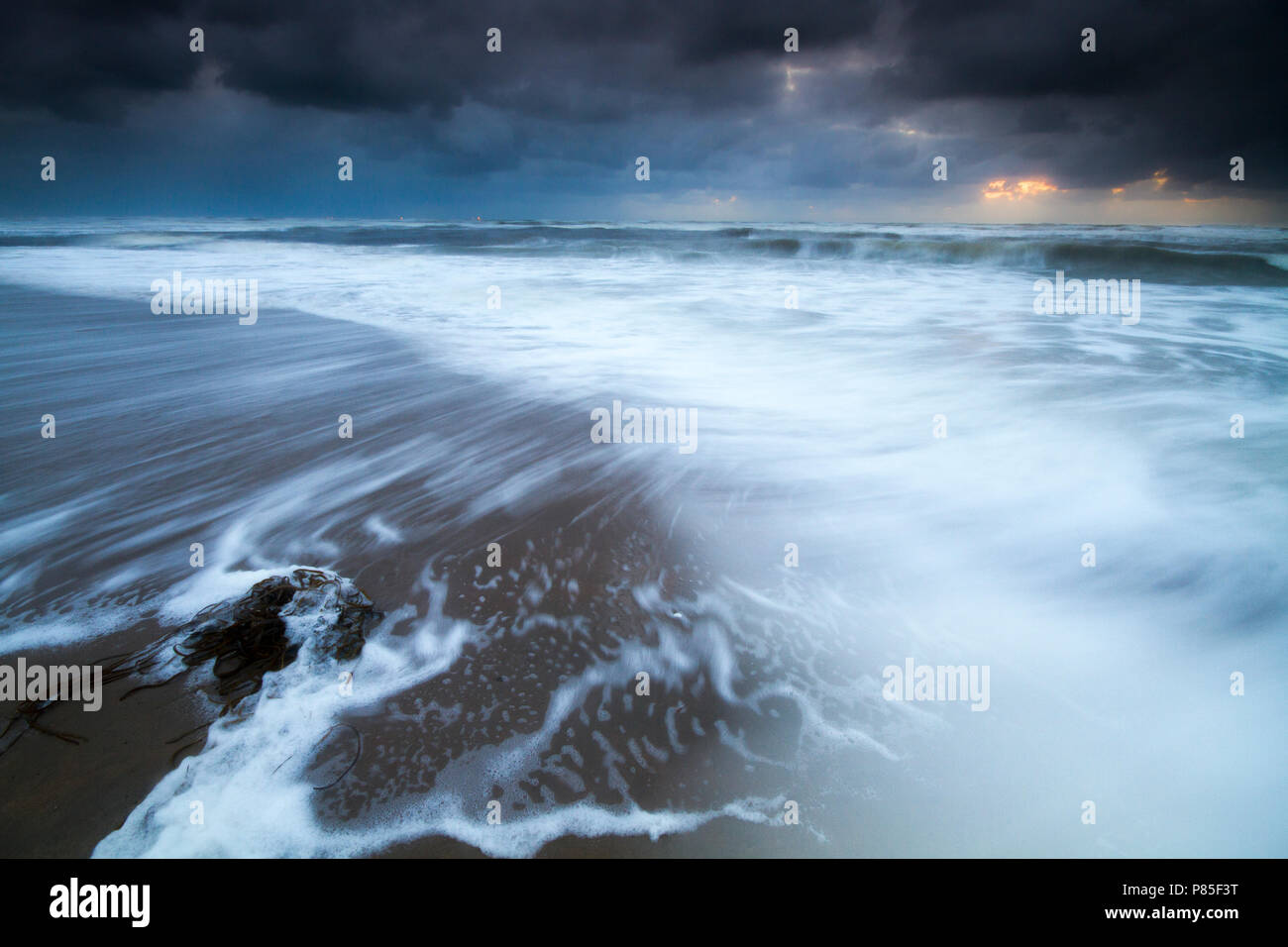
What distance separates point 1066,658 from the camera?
3.06m

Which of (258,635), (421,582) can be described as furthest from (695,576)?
(258,635)

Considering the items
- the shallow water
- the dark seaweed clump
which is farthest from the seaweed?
the shallow water

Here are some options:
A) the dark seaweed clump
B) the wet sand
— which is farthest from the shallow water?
the dark seaweed clump

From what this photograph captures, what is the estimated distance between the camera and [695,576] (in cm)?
354

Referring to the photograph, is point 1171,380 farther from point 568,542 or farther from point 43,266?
point 43,266

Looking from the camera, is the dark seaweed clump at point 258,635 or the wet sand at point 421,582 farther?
the dark seaweed clump at point 258,635

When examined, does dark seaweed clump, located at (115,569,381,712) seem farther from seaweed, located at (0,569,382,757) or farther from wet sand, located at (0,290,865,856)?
wet sand, located at (0,290,865,856)

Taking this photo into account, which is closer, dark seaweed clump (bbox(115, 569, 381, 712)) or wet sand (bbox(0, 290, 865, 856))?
wet sand (bbox(0, 290, 865, 856))

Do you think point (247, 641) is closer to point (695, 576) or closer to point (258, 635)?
point (258, 635)

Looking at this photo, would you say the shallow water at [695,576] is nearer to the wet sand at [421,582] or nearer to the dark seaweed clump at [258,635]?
the wet sand at [421,582]

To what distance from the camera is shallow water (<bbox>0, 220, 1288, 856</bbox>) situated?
7.38ft

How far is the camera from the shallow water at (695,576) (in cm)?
225

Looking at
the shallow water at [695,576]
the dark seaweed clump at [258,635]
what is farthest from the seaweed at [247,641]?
the shallow water at [695,576]

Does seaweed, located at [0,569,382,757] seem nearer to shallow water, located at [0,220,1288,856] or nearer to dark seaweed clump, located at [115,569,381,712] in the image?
→ dark seaweed clump, located at [115,569,381,712]
